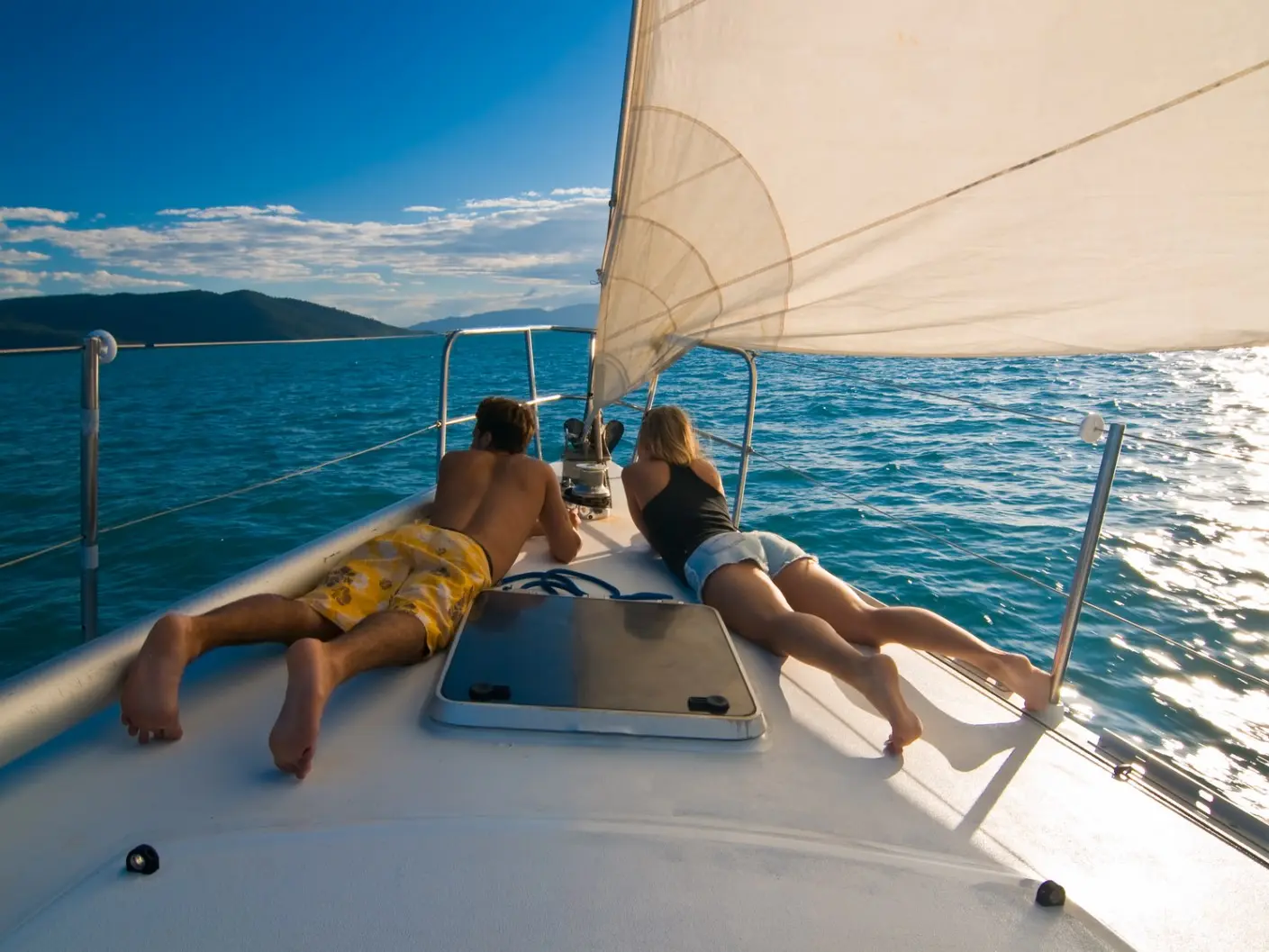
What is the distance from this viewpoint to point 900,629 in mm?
2121

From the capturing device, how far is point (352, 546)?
2443 millimetres

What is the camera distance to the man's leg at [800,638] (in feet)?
5.52

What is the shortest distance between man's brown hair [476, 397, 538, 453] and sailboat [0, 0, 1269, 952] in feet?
1.87

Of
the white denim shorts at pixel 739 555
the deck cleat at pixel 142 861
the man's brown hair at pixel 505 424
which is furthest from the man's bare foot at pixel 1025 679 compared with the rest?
the deck cleat at pixel 142 861

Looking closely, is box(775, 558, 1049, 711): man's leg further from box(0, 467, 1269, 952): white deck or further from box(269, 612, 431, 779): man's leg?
box(269, 612, 431, 779): man's leg

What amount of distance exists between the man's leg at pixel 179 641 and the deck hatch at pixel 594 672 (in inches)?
15.1

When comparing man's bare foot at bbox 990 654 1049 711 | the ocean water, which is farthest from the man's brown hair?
man's bare foot at bbox 990 654 1049 711

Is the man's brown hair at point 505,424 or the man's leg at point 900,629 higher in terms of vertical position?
the man's brown hair at point 505,424

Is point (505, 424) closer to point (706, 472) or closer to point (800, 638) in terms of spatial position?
point (706, 472)

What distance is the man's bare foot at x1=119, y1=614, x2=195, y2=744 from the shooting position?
1.52 meters

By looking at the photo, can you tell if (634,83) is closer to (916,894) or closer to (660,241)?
(660,241)

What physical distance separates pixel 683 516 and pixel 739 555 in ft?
0.94

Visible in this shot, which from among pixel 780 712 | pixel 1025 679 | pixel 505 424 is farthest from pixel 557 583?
pixel 1025 679

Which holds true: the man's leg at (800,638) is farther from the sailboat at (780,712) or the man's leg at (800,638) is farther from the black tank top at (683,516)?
the black tank top at (683,516)
